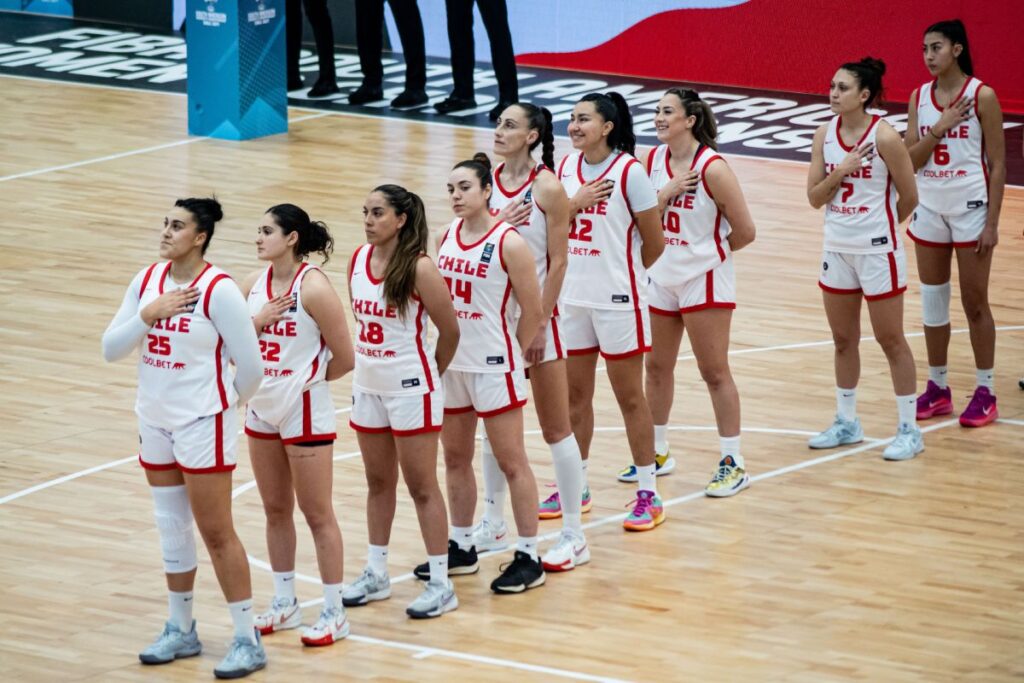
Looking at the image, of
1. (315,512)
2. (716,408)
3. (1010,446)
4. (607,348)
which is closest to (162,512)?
(315,512)

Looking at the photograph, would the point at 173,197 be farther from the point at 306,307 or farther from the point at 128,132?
the point at 306,307

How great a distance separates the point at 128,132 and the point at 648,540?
10.3 m

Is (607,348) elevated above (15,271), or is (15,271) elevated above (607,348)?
(607,348)

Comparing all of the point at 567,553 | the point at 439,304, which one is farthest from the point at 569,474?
the point at 439,304

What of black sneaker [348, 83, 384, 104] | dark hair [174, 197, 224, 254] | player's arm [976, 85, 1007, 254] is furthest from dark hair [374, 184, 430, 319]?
black sneaker [348, 83, 384, 104]

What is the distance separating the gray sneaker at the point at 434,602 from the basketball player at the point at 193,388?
698mm

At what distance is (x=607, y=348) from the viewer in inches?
291

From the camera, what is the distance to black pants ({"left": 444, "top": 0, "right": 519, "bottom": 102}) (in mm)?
17156

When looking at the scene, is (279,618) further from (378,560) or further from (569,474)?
(569,474)

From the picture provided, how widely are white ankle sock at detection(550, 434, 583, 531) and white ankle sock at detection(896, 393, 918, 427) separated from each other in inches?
84.0

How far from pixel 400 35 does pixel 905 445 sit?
10195 mm

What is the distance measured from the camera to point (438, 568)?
6.57 metres

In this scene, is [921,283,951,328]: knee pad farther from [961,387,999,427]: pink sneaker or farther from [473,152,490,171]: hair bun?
[473,152,490,171]: hair bun

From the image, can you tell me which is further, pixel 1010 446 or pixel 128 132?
pixel 128 132
